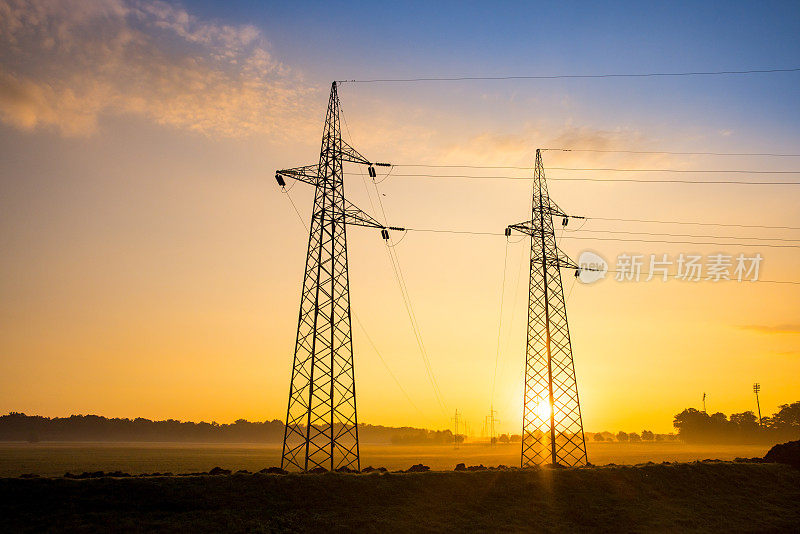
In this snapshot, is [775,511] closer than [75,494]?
No

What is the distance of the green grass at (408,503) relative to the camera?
28.9 m

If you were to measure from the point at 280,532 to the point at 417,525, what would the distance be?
7822 millimetres

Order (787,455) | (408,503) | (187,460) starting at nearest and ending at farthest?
(408,503) < (787,455) < (187,460)

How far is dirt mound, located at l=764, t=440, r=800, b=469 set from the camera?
5531 centimetres

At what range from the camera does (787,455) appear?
56531 mm

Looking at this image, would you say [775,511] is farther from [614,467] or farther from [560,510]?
[560,510]

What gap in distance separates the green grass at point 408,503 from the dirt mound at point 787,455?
1143 centimetres

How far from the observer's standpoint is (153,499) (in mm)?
30609

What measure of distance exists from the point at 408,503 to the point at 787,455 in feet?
149

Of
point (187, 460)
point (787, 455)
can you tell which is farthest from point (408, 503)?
point (187, 460)

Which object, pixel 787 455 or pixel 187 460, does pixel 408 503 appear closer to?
pixel 787 455

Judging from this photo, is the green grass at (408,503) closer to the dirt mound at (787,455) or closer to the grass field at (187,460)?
the dirt mound at (787,455)

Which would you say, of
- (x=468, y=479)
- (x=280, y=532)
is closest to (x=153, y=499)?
(x=280, y=532)

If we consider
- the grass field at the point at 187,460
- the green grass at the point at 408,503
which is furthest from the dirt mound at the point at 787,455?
the grass field at the point at 187,460
